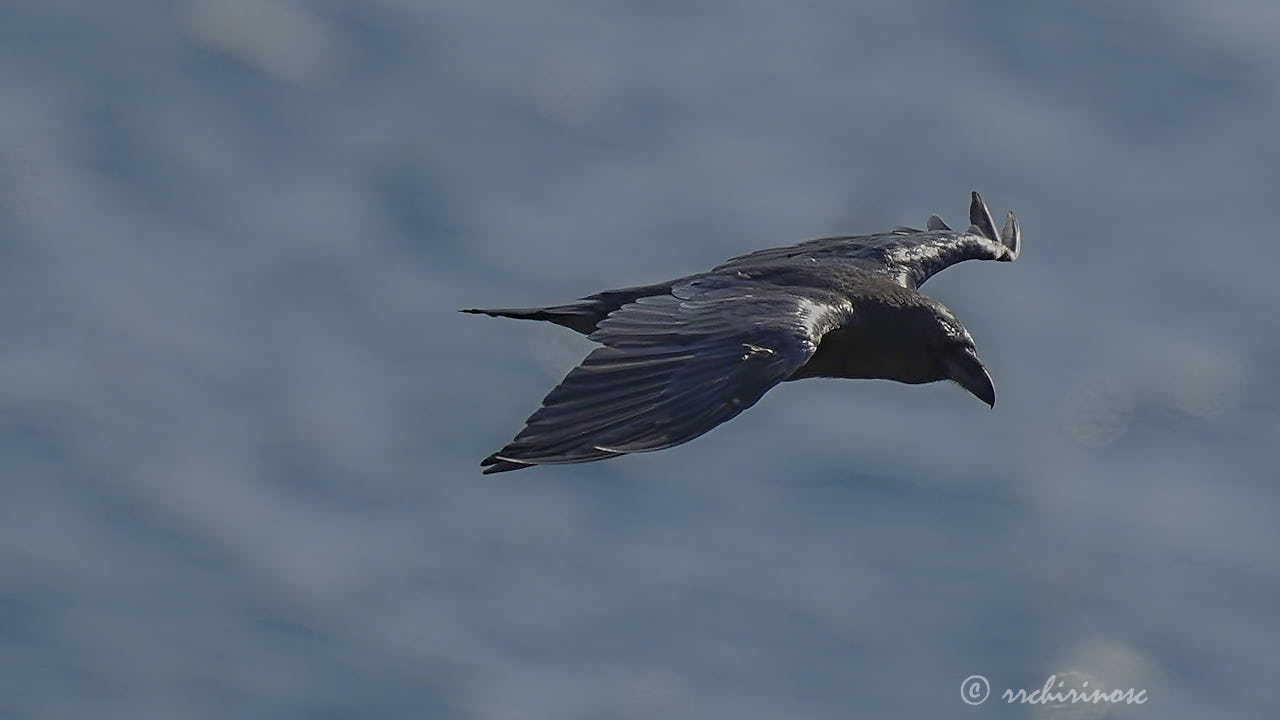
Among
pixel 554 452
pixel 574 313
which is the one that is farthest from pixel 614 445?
pixel 574 313

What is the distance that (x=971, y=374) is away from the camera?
10438 millimetres

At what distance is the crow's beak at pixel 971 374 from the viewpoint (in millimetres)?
10398

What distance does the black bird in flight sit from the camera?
319 inches

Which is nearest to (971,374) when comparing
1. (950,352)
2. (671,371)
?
(950,352)

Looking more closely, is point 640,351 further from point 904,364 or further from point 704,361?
point 904,364

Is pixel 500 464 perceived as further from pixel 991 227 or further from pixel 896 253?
pixel 991 227

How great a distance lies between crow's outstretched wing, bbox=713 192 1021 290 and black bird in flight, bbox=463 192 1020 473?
0.01 m

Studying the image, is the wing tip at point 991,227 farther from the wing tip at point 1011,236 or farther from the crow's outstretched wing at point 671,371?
the crow's outstretched wing at point 671,371

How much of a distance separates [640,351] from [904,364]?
73.7 inches

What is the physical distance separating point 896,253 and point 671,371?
282 cm

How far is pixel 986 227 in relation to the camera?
12891 millimetres

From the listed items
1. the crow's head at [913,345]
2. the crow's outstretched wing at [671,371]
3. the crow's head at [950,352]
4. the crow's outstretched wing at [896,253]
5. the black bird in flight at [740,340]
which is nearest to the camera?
the crow's outstretched wing at [671,371]

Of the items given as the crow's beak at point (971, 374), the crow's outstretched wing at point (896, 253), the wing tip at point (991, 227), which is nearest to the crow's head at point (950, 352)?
the crow's beak at point (971, 374)

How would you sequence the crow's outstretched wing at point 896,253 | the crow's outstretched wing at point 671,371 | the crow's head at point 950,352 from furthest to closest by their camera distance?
the crow's outstretched wing at point 896,253, the crow's head at point 950,352, the crow's outstretched wing at point 671,371
